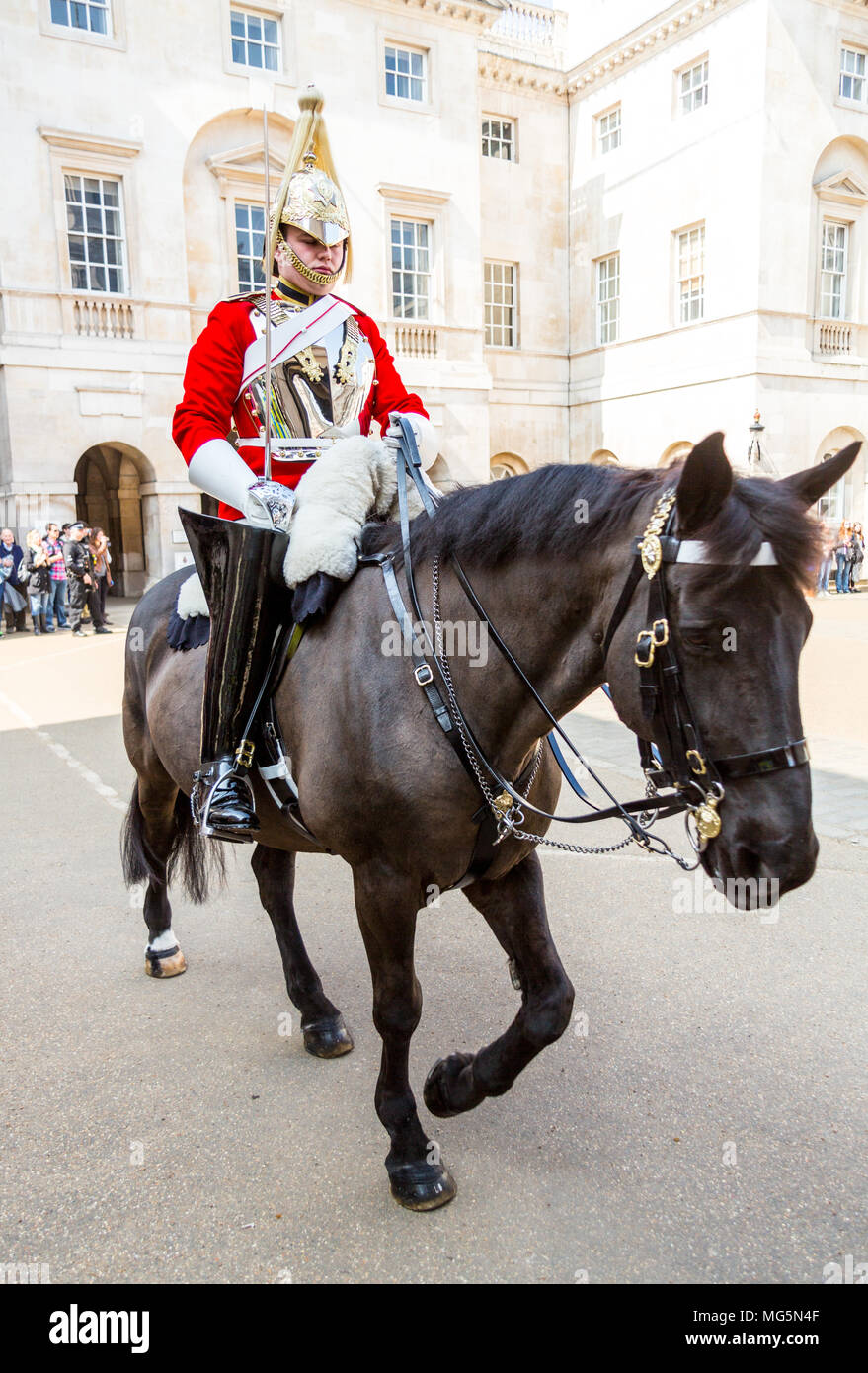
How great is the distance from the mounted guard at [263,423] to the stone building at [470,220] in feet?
56.2

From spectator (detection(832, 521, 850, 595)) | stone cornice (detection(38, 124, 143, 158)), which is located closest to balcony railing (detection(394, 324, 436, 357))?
stone cornice (detection(38, 124, 143, 158))

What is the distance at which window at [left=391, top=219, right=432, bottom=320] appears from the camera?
22297 millimetres

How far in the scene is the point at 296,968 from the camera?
11.6ft

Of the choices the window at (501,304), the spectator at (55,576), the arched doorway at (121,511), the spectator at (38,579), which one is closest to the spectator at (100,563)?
the spectator at (55,576)

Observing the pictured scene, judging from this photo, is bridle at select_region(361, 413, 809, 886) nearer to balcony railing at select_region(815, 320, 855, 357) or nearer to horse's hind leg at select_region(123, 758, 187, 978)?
horse's hind leg at select_region(123, 758, 187, 978)

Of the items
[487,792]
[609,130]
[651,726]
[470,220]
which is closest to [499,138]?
[609,130]

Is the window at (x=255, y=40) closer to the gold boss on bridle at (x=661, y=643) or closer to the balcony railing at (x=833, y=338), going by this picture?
the balcony railing at (x=833, y=338)

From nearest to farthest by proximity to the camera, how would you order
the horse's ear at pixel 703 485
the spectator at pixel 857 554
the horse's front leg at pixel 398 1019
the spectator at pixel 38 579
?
the horse's ear at pixel 703 485 → the horse's front leg at pixel 398 1019 → the spectator at pixel 38 579 → the spectator at pixel 857 554

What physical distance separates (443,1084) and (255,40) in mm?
23075

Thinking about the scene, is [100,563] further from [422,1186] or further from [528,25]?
[528,25]

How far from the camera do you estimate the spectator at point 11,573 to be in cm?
1714

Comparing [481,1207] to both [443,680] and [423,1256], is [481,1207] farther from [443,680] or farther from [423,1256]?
[443,680]

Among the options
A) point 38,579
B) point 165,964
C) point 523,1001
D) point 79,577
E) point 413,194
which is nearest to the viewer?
point 523,1001
